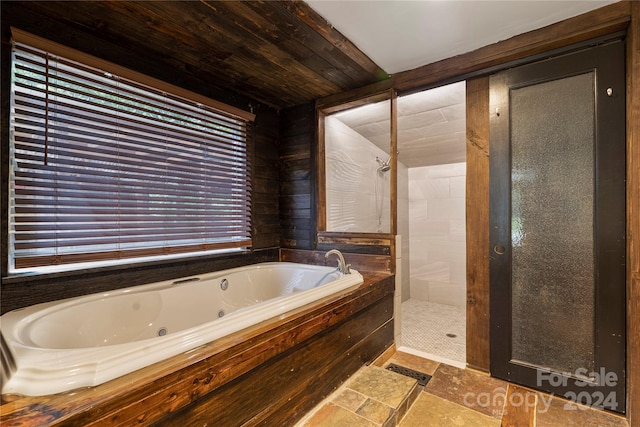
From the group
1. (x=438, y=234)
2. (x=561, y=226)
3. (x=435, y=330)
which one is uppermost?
(x=561, y=226)

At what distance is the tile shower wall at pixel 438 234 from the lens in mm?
3463

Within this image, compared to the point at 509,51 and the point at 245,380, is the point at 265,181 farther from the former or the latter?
the point at 509,51

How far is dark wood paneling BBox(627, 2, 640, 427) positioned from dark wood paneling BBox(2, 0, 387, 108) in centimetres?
138

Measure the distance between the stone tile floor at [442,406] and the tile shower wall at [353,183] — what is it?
1.38 meters

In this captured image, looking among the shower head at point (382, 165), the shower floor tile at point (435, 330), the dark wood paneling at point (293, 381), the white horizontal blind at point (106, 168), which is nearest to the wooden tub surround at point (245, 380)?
the dark wood paneling at point (293, 381)

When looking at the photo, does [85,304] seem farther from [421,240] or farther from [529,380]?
[421,240]

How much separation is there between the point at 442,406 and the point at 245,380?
117 centimetres

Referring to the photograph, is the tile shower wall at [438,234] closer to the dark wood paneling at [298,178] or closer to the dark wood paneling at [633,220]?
the dark wood paneling at [298,178]

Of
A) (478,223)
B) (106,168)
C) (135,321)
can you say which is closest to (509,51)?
(478,223)

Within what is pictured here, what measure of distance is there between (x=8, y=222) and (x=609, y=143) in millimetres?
3131

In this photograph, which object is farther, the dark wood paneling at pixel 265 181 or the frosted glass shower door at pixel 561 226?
the dark wood paneling at pixel 265 181

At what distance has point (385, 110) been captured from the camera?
8.28 ft

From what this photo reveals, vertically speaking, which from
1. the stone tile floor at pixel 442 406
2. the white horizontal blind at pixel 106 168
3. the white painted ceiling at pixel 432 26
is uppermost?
the white painted ceiling at pixel 432 26

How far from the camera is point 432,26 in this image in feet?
5.49
